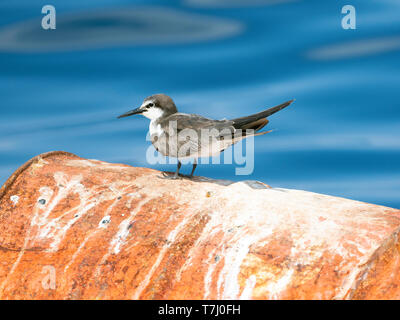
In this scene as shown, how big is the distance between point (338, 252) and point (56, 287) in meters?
2.67

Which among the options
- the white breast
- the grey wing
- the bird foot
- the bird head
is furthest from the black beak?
the bird foot

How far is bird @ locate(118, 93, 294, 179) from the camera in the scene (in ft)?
22.4

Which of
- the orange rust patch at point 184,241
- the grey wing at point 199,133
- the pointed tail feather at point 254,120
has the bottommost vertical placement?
the orange rust patch at point 184,241

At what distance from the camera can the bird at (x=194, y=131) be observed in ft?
22.4

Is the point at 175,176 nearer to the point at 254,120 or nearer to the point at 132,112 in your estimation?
the point at 254,120

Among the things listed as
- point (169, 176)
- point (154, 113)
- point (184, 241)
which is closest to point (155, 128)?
point (154, 113)

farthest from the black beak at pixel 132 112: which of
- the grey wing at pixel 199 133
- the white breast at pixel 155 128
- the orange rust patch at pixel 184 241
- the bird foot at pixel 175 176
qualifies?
the orange rust patch at pixel 184 241

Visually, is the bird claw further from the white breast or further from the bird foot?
the white breast

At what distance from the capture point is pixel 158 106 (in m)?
7.72

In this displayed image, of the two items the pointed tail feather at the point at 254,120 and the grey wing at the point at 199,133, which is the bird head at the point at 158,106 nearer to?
the grey wing at the point at 199,133

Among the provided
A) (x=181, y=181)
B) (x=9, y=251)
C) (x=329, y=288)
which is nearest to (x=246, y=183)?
(x=181, y=181)
